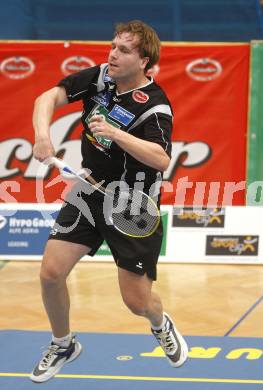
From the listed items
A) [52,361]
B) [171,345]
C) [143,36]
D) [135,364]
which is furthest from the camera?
[135,364]

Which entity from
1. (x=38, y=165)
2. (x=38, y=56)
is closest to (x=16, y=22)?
(x=38, y=56)

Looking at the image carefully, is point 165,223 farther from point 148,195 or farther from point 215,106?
point 148,195

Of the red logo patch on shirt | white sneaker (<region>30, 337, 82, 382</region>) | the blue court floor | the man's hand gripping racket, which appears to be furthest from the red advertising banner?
the red logo patch on shirt

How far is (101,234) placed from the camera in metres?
4.32

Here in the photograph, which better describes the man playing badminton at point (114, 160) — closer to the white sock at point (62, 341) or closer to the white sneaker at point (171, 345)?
the white sock at point (62, 341)

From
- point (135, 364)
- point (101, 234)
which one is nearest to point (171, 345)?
point (135, 364)

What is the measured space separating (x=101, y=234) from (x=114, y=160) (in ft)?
1.53

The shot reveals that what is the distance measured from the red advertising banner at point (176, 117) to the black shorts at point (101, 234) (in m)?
4.37

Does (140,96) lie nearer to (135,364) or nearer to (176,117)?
(135,364)

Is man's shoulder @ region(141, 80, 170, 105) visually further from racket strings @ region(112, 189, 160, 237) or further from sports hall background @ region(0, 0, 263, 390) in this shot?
sports hall background @ region(0, 0, 263, 390)

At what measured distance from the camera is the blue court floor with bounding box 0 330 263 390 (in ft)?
15.5

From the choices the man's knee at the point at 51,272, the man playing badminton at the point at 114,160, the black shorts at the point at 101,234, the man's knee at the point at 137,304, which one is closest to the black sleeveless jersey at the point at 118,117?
the man playing badminton at the point at 114,160

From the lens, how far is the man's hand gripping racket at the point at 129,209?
4.20m

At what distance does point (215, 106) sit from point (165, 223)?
160cm
